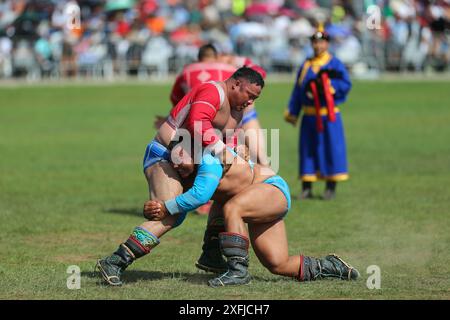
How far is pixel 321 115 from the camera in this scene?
1345 centimetres

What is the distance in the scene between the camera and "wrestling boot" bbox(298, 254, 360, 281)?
7723 mm

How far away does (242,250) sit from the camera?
736 centimetres

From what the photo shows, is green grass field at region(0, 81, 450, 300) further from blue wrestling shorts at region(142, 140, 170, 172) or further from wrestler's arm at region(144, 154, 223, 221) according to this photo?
blue wrestling shorts at region(142, 140, 170, 172)

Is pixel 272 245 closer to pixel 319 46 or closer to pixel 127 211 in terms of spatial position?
pixel 127 211

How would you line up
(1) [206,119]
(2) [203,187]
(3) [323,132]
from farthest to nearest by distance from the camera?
1. (3) [323,132]
2. (1) [206,119]
3. (2) [203,187]

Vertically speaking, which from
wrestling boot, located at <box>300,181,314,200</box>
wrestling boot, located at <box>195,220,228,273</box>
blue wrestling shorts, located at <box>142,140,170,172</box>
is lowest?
wrestling boot, located at <box>300,181,314,200</box>

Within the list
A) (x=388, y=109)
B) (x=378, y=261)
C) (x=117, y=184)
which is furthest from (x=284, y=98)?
(x=378, y=261)

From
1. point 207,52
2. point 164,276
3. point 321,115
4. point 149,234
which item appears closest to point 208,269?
point 164,276

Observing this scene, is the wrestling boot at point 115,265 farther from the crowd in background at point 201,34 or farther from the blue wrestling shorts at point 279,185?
the crowd in background at point 201,34

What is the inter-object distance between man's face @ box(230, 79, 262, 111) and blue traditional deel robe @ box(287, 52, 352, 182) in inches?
230

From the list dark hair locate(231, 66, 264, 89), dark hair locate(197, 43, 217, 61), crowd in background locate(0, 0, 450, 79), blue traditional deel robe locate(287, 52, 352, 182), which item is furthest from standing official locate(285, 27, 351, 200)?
crowd in background locate(0, 0, 450, 79)

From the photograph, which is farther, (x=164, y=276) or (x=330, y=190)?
(x=330, y=190)

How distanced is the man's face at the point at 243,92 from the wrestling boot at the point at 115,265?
1.36 metres

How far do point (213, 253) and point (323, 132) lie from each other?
5928mm
